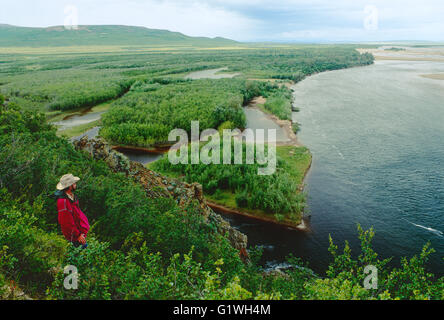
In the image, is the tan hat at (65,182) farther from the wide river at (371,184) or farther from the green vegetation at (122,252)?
the wide river at (371,184)

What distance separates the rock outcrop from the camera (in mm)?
13655

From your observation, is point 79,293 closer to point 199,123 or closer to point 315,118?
point 199,123

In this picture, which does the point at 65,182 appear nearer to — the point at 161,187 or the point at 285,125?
the point at 161,187

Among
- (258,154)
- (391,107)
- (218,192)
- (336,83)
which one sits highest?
(336,83)

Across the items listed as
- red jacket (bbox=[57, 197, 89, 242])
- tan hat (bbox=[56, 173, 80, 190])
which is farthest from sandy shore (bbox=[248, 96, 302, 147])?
tan hat (bbox=[56, 173, 80, 190])

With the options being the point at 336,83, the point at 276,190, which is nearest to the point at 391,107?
the point at 336,83

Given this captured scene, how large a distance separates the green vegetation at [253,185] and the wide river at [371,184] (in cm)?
115

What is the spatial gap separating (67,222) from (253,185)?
16272mm

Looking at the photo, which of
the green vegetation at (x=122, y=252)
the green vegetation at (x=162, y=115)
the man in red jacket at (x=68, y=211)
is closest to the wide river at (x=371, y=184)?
the green vegetation at (x=122, y=252)

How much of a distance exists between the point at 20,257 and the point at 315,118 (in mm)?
44225

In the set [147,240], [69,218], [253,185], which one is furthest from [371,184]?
[69,218]

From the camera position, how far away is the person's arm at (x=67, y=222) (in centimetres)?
696

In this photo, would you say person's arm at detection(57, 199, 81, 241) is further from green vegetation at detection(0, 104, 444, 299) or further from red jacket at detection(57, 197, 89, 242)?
green vegetation at detection(0, 104, 444, 299)
